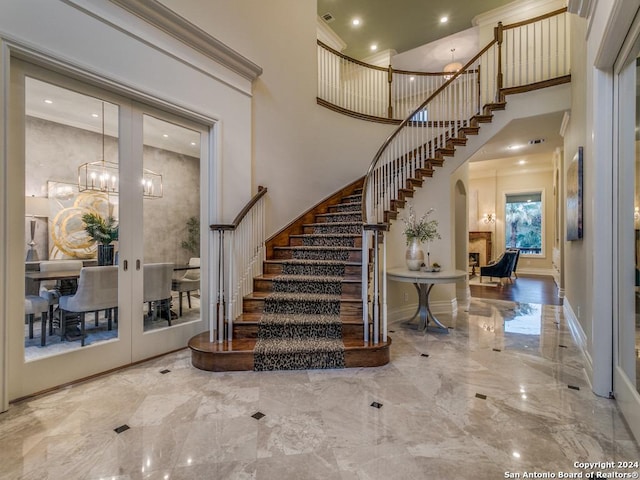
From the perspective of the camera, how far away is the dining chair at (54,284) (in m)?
2.58

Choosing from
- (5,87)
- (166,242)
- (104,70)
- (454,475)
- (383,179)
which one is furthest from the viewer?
(383,179)

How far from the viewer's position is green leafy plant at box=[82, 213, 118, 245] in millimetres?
2861

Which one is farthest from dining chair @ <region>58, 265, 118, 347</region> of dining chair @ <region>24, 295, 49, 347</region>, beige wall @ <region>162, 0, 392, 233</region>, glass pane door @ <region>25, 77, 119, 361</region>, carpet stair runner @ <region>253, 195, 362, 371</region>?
beige wall @ <region>162, 0, 392, 233</region>

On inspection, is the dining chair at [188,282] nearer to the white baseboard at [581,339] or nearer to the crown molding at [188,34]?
the crown molding at [188,34]

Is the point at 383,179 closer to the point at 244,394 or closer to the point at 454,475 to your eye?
the point at 244,394

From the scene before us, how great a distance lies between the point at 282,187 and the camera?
4.79 m

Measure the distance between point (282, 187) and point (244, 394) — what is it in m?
3.10

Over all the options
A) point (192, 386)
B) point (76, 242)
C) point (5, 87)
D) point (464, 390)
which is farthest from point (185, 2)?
point (464, 390)

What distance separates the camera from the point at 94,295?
2879mm

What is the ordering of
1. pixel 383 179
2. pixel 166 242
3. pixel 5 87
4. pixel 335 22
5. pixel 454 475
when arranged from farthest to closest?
pixel 335 22 < pixel 383 179 < pixel 166 242 < pixel 5 87 < pixel 454 475

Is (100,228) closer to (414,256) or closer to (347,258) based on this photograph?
(347,258)

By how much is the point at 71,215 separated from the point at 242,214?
1566 millimetres

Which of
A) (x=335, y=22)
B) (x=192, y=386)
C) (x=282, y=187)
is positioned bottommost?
(x=192, y=386)

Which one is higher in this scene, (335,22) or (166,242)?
(335,22)
